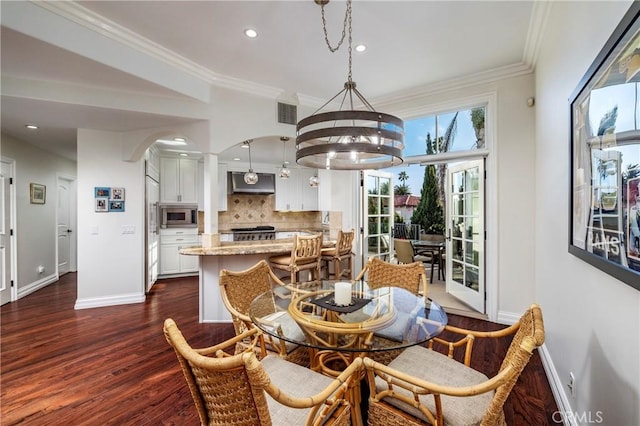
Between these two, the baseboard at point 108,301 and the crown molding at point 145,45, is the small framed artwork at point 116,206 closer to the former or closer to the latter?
the baseboard at point 108,301

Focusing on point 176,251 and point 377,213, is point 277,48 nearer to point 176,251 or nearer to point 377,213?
point 377,213

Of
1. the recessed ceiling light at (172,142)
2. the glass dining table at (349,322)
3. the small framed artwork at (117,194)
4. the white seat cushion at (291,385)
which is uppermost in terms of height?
the recessed ceiling light at (172,142)

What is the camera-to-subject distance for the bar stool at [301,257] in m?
3.36

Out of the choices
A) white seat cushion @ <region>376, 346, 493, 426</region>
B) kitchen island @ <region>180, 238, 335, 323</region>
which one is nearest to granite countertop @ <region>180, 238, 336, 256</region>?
kitchen island @ <region>180, 238, 335, 323</region>

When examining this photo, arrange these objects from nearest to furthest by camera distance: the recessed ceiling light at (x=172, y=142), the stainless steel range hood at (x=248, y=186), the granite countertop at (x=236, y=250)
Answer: the granite countertop at (x=236, y=250) → the recessed ceiling light at (x=172, y=142) → the stainless steel range hood at (x=248, y=186)

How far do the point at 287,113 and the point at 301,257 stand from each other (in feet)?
Result: 6.34

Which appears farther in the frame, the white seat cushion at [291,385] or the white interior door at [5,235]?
the white interior door at [5,235]

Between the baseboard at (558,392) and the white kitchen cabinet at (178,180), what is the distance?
603 centimetres

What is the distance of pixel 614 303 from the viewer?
1.17m

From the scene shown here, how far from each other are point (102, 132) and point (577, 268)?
A: 5.26 metres

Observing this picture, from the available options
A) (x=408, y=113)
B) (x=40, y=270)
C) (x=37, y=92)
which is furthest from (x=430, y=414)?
(x=40, y=270)

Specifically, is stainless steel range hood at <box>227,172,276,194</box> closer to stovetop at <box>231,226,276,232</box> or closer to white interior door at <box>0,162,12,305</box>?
stovetop at <box>231,226,276,232</box>

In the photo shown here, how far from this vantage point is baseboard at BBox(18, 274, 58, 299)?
449 centimetres

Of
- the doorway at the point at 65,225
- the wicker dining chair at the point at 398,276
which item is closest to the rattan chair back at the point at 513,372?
the wicker dining chair at the point at 398,276
